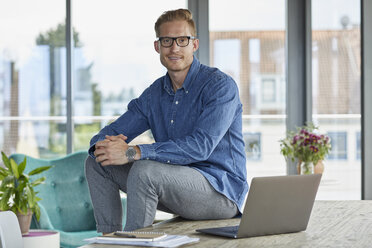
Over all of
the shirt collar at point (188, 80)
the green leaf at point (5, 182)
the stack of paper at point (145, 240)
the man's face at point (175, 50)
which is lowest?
the green leaf at point (5, 182)

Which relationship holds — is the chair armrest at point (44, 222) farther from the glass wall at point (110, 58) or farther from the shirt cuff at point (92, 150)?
the shirt cuff at point (92, 150)

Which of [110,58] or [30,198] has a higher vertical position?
[110,58]

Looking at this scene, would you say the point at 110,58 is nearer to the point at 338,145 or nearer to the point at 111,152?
the point at 338,145

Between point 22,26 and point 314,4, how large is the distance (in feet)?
7.92

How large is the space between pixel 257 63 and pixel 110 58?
48.6 inches

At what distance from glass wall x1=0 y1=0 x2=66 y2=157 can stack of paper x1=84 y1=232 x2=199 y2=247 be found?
3498 mm

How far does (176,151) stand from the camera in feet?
6.98

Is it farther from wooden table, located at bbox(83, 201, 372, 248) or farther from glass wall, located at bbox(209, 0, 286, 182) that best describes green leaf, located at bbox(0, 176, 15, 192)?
glass wall, located at bbox(209, 0, 286, 182)

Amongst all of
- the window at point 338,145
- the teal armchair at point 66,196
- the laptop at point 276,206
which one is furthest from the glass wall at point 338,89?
the laptop at point 276,206

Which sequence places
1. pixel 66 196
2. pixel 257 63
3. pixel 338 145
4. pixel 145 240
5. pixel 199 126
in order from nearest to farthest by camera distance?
1. pixel 145 240
2. pixel 199 126
3. pixel 66 196
4. pixel 338 145
5. pixel 257 63

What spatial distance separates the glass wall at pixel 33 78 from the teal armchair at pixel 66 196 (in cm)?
77

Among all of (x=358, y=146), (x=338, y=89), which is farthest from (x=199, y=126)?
(x=338, y=89)

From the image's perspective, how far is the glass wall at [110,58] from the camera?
4.88m

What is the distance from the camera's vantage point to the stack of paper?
144 cm
